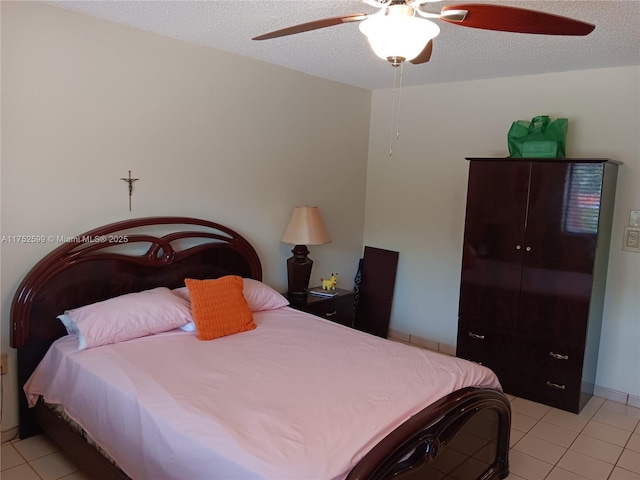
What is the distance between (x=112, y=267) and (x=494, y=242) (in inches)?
101

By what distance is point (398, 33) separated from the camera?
1.72 meters

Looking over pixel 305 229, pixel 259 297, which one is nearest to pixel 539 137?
pixel 305 229

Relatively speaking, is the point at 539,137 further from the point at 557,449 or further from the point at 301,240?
the point at 557,449

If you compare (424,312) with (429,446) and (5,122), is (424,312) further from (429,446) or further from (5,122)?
(5,122)

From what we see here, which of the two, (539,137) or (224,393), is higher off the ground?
(539,137)

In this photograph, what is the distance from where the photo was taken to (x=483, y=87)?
395 centimetres

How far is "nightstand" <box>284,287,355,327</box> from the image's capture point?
376cm

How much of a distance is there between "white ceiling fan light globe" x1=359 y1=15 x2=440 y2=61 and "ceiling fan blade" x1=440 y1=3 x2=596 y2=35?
0.33ft

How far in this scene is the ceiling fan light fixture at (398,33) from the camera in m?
1.71

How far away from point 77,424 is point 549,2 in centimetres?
293

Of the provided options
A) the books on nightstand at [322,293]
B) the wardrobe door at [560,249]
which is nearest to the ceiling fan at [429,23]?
the wardrobe door at [560,249]

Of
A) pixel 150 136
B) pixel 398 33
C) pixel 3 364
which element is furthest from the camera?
pixel 150 136

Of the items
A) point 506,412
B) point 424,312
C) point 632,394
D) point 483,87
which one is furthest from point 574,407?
point 483,87

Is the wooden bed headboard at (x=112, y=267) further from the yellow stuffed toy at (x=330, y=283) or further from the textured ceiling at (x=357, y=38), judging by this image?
the textured ceiling at (x=357, y=38)
